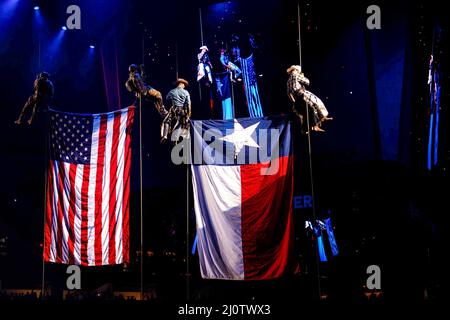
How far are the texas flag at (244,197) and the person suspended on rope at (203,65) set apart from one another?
1.68 m

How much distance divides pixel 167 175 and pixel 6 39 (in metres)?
5.26

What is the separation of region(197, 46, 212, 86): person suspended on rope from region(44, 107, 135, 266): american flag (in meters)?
1.75

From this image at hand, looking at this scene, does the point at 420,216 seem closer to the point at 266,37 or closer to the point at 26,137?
the point at 266,37

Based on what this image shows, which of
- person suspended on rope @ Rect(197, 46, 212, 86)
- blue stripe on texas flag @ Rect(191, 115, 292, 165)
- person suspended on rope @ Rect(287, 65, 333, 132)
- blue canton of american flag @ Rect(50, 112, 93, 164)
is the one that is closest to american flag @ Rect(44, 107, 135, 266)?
blue canton of american flag @ Rect(50, 112, 93, 164)

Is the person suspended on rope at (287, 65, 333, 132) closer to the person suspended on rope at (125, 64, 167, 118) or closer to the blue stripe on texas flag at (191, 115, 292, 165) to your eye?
the blue stripe on texas flag at (191, 115, 292, 165)

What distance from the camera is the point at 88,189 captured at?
8758 millimetres

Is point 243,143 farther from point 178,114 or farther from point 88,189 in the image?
point 88,189

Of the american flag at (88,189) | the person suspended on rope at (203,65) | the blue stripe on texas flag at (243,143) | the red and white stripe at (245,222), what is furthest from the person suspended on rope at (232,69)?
the red and white stripe at (245,222)

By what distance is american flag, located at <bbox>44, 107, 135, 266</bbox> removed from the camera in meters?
8.55

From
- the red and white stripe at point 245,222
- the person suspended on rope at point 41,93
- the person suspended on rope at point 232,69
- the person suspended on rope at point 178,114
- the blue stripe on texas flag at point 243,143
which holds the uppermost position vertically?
the person suspended on rope at point 232,69

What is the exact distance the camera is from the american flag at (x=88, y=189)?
855 centimetres

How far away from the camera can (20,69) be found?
457 inches

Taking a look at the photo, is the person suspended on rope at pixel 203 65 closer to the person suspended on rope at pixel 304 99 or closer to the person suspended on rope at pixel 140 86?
the person suspended on rope at pixel 140 86
